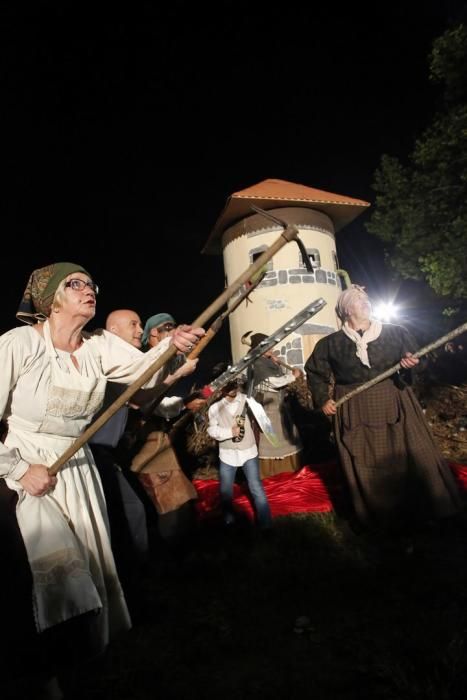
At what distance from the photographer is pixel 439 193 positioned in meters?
12.1

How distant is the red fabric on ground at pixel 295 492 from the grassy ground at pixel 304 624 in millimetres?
1136

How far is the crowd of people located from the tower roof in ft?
20.1

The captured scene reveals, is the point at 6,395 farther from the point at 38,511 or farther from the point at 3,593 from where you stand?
the point at 3,593

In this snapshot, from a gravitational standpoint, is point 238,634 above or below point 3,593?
below

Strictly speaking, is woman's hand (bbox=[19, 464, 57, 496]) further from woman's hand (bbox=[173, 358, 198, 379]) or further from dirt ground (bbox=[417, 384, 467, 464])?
dirt ground (bbox=[417, 384, 467, 464])

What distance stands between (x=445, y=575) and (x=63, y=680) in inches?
113

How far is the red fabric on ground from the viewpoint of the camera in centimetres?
559

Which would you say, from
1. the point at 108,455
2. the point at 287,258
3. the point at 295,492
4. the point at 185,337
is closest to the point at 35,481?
the point at 185,337

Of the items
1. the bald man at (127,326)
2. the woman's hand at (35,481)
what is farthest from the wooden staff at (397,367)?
the woman's hand at (35,481)

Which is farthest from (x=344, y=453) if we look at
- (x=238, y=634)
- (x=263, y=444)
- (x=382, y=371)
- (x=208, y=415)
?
(x=263, y=444)

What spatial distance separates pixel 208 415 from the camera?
5086 mm

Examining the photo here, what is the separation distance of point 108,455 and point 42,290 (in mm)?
1560

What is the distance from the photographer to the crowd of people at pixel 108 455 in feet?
6.55

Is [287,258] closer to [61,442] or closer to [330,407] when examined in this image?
[330,407]
